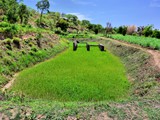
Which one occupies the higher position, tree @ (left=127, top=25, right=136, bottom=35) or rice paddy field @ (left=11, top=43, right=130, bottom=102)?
tree @ (left=127, top=25, right=136, bottom=35)

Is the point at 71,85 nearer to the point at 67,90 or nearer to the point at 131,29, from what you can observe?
the point at 67,90

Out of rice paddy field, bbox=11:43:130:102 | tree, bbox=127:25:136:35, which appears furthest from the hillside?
tree, bbox=127:25:136:35

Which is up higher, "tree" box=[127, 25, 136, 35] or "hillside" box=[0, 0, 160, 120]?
"tree" box=[127, 25, 136, 35]

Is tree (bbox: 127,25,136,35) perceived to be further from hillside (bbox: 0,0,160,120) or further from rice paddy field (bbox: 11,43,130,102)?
rice paddy field (bbox: 11,43,130,102)

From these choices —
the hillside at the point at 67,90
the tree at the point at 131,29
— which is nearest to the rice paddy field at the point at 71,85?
the hillside at the point at 67,90

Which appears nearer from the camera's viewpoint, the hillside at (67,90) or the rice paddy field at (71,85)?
the hillside at (67,90)

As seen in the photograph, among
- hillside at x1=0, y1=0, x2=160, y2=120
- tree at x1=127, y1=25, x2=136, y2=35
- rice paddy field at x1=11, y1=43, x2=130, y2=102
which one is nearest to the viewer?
hillside at x1=0, y1=0, x2=160, y2=120

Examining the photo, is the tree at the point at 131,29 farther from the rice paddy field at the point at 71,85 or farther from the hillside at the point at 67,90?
the rice paddy field at the point at 71,85

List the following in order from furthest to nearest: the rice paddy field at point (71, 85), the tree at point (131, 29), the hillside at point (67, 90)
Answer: the tree at point (131, 29)
the rice paddy field at point (71, 85)
the hillside at point (67, 90)

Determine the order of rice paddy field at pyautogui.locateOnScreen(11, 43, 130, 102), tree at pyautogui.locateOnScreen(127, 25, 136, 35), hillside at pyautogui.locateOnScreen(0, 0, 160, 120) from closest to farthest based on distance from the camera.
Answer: hillside at pyautogui.locateOnScreen(0, 0, 160, 120) < rice paddy field at pyautogui.locateOnScreen(11, 43, 130, 102) < tree at pyautogui.locateOnScreen(127, 25, 136, 35)

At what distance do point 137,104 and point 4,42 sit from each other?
1228 cm

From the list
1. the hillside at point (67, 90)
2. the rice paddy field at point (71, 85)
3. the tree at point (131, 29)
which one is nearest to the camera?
the hillside at point (67, 90)

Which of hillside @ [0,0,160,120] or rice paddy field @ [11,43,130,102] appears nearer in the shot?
hillside @ [0,0,160,120]

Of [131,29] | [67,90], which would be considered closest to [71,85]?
[67,90]
